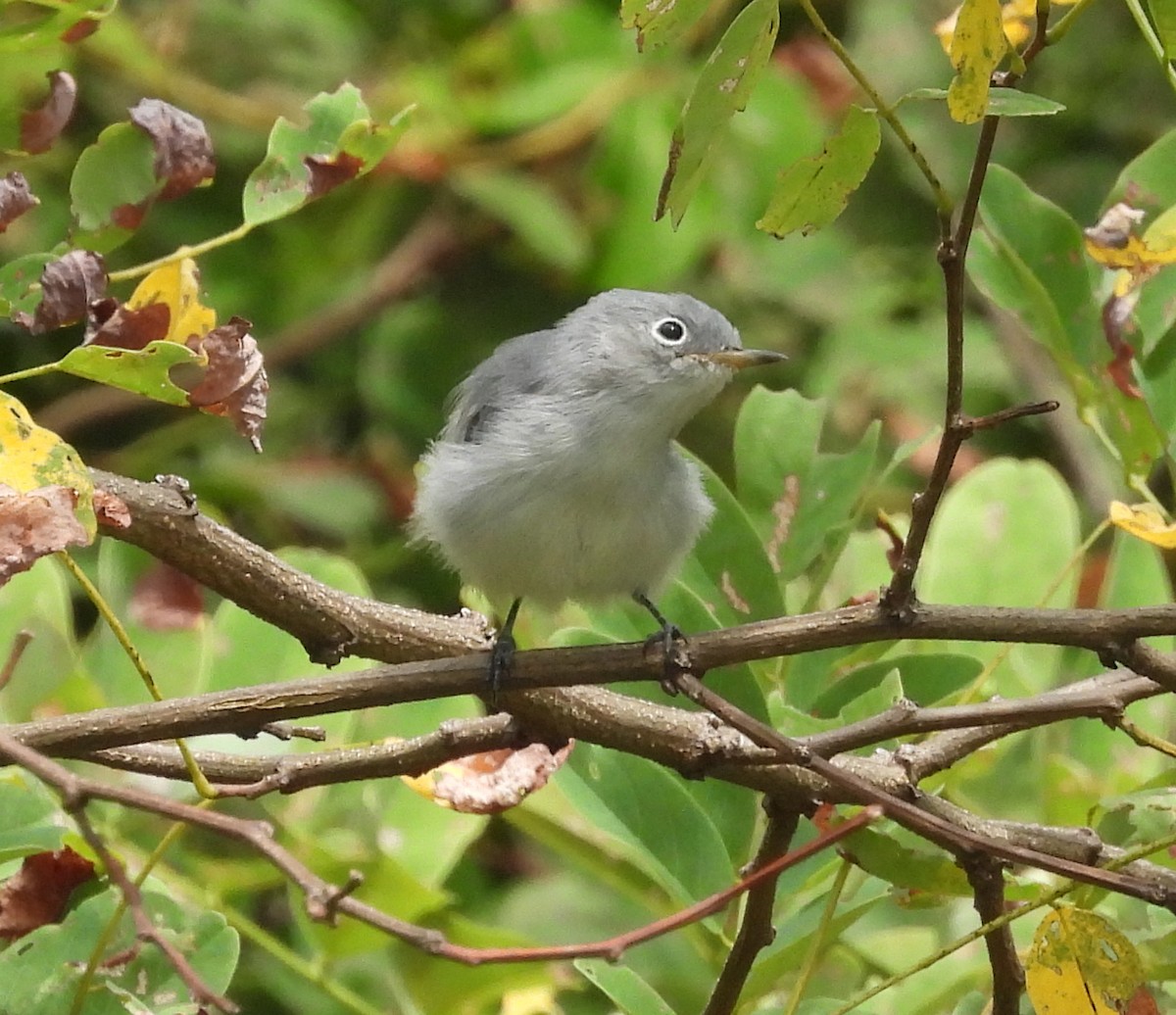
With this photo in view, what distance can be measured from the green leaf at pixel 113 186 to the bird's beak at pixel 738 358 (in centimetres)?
90

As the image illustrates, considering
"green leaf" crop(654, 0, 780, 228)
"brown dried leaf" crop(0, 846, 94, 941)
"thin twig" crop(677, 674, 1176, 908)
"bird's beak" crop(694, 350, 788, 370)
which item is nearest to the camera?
"green leaf" crop(654, 0, 780, 228)

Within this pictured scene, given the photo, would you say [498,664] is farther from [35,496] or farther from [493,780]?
[35,496]

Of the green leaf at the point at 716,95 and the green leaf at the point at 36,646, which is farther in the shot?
the green leaf at the point at 36,646

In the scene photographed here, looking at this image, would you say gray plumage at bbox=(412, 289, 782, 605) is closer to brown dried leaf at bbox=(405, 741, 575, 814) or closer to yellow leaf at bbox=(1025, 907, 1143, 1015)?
brown dried leaf at bbox=(405, 741, 575, 814)

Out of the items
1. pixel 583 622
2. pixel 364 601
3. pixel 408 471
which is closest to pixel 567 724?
pixel 364 601

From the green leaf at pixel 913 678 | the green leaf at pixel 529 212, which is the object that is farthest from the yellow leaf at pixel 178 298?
the green leaf at pixel 529 212

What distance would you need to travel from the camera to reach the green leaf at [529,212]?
3.20m

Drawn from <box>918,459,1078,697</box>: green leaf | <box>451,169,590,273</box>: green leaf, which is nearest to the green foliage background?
<box>451,169,590,273</box>: green leaf

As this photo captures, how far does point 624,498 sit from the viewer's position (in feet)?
6.22

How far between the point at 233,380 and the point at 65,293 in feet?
0.47

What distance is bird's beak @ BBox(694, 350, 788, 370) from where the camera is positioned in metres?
1.98

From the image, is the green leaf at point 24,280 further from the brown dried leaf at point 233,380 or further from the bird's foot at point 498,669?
the bird's foot at point 498,669

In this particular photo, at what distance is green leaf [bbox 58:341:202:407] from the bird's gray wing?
92 cm

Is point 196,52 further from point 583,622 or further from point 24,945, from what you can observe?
point 24,945
